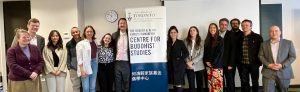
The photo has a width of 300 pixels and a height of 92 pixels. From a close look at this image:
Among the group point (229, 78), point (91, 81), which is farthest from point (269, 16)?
point (91, 81)

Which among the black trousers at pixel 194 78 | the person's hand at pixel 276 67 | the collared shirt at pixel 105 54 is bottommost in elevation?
the black trousers at pixel 194 78

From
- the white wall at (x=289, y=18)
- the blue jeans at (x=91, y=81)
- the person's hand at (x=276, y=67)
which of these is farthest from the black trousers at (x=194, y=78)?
the white wall at (x=289, y=18)

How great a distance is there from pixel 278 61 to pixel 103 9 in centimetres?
359

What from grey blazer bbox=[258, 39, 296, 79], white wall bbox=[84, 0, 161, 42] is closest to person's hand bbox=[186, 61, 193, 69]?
grey blazer bbox=[258, 39, 296, 79]

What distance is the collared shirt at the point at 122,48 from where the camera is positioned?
17.5 feet

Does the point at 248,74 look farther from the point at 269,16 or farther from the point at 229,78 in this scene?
the point at 269,16

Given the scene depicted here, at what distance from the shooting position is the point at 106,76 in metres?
5.50

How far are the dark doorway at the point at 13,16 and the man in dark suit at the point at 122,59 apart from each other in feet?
10.6

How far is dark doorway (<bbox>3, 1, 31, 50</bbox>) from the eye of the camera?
7340 millimetres

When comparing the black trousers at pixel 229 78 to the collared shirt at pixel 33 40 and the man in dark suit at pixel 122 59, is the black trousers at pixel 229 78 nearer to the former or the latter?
the man in dark suit at pixel 122 59

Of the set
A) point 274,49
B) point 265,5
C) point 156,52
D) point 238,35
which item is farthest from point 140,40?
point 265,5

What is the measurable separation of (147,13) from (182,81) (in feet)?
4.53

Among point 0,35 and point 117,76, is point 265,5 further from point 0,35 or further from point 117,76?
point 0,35

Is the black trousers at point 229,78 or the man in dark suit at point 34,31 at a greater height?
the man in dark suit at point 34,31
